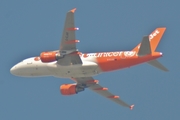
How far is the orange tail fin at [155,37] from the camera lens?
82188mm

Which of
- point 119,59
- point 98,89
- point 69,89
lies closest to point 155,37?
point 119,59

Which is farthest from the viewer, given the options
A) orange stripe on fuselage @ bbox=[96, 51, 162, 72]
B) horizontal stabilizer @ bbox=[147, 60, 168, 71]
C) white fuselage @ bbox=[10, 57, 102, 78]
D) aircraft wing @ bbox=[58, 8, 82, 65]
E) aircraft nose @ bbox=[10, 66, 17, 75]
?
aircraft nose @ bbox=[10, 66, 17, 75]

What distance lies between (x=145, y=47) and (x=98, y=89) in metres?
16.3

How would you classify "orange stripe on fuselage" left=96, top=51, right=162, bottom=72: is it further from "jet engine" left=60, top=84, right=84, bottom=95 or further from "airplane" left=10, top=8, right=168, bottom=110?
"jet engine" left=60, top=84, right=84, bottom=95

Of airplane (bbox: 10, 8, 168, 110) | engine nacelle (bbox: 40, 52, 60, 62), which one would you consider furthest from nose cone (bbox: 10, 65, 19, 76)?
engine nacelle (bbox: 40, 52, 60, 62)

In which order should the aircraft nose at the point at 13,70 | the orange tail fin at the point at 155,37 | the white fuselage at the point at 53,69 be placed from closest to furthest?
the white fuselage at the point at 53,69 → the orange tail fin at the point at 155,37 → the aircraft nose at the point at 13,70

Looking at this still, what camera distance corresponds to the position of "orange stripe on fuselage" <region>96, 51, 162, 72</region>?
79.7m

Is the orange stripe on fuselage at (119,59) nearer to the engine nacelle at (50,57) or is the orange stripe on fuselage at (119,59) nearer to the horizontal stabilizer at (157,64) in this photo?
the horizontal stabilizer at (157,64)

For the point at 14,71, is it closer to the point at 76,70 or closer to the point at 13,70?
the point at 13,70

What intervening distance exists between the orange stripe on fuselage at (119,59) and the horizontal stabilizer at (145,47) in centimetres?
56

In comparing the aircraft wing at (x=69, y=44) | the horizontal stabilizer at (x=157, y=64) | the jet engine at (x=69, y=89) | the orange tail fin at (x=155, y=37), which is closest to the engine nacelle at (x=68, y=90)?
the jet engine at (x=69, y=89)

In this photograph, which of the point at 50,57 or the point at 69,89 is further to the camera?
the point at 69,89

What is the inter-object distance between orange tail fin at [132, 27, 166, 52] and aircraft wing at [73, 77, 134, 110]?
453 inches

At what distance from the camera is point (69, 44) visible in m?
78.3
